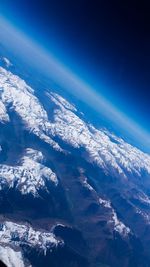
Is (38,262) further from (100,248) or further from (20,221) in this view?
(100,248)

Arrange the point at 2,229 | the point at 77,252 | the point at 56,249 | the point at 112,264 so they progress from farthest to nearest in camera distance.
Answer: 1. the point at 112,264
2. the point at 77,252
3. the point at 56,249
4. the point at 2,229

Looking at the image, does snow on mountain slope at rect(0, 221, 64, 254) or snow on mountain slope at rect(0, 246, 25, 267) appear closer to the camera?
snow on mountain slope at rect(0, 246, 25, 267)

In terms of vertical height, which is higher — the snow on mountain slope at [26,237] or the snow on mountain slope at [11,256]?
the snow on mountain slope at [11,256]

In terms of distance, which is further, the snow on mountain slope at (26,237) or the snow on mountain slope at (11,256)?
the snow on mountain slope at (26,237)

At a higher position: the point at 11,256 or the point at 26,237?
the point at 11,256

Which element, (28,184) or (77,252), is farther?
(28,184)

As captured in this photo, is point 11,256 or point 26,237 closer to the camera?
point 11,256

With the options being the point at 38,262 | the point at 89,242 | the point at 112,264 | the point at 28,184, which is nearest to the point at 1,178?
the point at 28,184

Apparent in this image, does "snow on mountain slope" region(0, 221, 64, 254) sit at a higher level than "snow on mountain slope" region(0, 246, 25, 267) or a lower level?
lower
